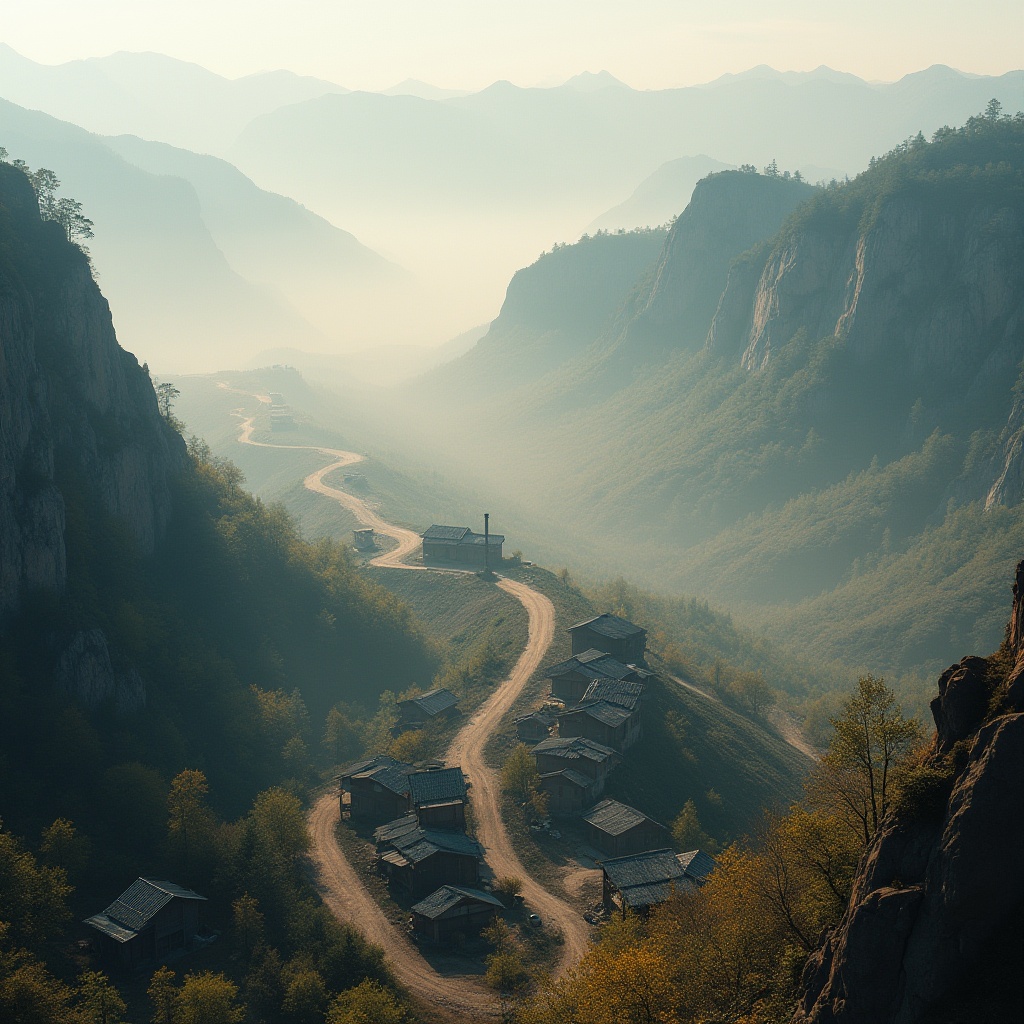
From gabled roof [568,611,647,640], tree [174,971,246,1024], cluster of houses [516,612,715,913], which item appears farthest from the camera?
gabled roof [568,611,647,640]

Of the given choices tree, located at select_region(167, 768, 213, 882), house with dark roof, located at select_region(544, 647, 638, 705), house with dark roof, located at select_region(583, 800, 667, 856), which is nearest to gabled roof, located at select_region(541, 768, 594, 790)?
house with dark roof, located at select_region(583, 800, 667, 856)

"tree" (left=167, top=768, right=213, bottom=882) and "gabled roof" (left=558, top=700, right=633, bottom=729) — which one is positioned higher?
"gabled roof" (left=558, top=700, right=633, bottom=729)

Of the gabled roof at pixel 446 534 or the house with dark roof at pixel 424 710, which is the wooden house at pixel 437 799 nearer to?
the house with dark roof at pixel 424 710

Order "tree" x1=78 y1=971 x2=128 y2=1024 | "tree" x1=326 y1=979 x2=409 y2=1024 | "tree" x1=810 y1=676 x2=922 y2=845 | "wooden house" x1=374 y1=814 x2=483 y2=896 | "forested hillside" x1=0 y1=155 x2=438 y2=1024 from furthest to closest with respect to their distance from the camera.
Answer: "wooden house" x1=374 y1=814 x2=483 y2=896, "forested hillside" x1=0 y1=155 x2=438 y2=1024, "tree" x1=78 y1=971 x2=128 y2=1024, "tree" x1=326 y1=979 x2=409 y2=1024, "tree" x1=810 y1=676 x2=922 y2=845

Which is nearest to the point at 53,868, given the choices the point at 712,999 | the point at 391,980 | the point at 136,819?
the point at 136,819

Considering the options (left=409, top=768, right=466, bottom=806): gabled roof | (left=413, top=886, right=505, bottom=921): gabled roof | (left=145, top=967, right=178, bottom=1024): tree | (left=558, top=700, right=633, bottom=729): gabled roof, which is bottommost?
(left=413, top=886, right=505, bottom=921): gabled roof

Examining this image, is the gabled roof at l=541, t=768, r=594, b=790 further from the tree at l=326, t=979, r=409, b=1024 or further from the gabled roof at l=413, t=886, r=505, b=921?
the tree at l=326, t=979, r=409, b=1024

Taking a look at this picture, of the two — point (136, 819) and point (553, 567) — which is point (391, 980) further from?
point (553, 567)

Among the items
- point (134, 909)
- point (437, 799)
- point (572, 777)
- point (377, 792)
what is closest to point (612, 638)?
point (572, 777)
